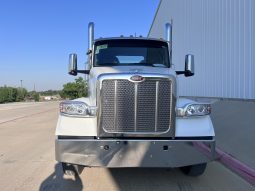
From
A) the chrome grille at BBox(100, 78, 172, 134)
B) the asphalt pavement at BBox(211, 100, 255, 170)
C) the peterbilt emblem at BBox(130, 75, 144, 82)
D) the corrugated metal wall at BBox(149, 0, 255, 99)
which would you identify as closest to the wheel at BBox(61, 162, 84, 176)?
the chrome grille at BBox(100, 78, 172, 134)

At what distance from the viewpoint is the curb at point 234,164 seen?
6.68 m

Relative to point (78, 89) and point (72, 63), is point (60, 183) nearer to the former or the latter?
point (72, 63)

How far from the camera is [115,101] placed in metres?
6.65

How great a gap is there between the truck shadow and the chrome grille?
118 cm

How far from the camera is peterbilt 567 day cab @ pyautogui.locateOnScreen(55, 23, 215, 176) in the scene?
6449mm

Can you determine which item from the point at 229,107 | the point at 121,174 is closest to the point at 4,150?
the point at 121,174

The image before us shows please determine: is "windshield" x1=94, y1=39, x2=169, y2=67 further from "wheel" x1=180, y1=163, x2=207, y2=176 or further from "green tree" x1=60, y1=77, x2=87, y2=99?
"green tree" x1=60, y1=77, x2=87, y2=99

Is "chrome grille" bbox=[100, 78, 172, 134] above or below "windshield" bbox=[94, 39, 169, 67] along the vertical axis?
below

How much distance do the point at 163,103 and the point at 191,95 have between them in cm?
2154

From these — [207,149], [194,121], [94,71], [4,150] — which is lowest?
[4,150]

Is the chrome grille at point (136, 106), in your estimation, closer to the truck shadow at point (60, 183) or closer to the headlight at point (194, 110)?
the headlight at point (194, 110)

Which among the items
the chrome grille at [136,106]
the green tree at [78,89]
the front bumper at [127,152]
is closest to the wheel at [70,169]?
the front bumper at [127,152]

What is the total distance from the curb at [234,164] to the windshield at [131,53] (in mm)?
2217

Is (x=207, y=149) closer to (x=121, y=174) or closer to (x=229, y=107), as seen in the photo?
(x=121, y=174)
